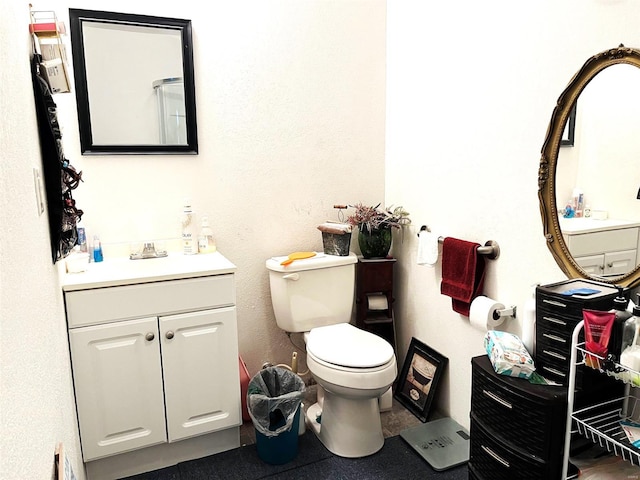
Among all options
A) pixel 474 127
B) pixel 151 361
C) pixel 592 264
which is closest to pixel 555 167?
pixel 592 264

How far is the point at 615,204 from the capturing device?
1.50m

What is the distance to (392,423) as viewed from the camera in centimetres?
243

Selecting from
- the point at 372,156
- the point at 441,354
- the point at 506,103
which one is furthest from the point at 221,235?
the point at 506,103

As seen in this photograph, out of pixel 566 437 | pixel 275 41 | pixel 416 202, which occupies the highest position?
pixel 275 41

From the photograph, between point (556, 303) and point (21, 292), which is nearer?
point (21, 292)

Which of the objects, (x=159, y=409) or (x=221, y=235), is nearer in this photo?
(x=159, y=409)

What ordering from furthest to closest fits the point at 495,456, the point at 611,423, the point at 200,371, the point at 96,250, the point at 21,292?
the point at 96,250 < the point at 200,371 < the point at 495,456 < the point at 611,423 < the point at 21,292

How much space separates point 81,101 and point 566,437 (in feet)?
7.62

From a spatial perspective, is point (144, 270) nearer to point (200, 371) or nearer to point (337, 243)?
point (200, 371)

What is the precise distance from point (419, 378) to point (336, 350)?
0.67 metres

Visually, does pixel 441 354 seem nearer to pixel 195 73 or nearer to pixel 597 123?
pixel 597 123

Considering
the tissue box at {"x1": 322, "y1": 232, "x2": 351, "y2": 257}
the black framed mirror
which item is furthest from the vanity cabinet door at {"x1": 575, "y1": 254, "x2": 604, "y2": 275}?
the black framed mirror

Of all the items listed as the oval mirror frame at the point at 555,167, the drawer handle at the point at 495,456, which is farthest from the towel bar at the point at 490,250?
the drawer handle at the point at 495,456

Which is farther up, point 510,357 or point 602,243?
point 602,243
